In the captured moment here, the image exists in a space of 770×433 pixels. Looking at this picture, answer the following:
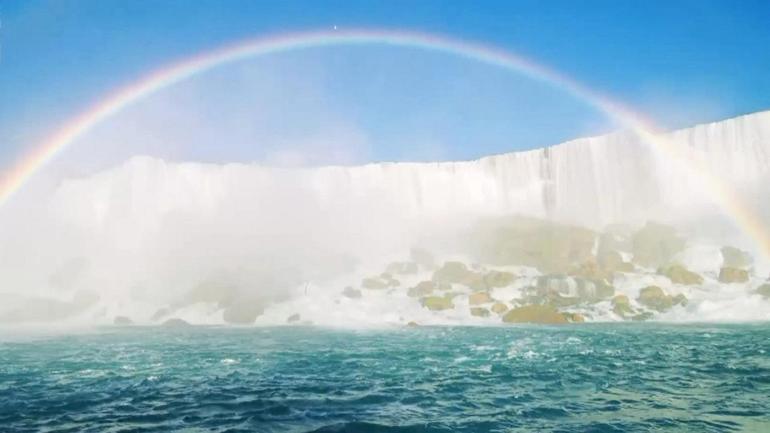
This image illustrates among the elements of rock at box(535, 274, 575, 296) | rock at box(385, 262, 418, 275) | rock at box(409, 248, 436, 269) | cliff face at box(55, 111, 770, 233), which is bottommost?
rock at box(535, 274, 575, 296)

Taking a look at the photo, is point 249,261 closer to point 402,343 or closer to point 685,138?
point 402,343

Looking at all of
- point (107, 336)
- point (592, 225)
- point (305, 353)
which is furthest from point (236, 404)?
point (592, 225)

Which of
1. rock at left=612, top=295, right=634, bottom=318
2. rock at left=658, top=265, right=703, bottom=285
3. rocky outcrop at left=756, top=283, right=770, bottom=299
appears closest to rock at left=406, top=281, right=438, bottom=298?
rock at left=612, top=295, right=634, bottom=318

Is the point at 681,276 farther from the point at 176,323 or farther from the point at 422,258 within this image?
the point at 176,323

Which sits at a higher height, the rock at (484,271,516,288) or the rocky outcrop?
the rock at (484,271,516,288)

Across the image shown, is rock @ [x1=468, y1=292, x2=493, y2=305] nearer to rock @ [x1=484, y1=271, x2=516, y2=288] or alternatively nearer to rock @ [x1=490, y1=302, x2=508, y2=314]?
rock @ [x1=490, y1=302, x2=508, y2=314]

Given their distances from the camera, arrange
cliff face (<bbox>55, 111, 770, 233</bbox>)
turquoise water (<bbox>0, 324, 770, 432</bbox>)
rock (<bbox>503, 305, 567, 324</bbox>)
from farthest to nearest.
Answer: cliff face (<bbox>55, 111, 770, 233</bbox>) < rock (<bbox>503, 305, 567, 324</bbox>) < turquoise water (<bbox>0, 324, 770, 432</bbox>)
